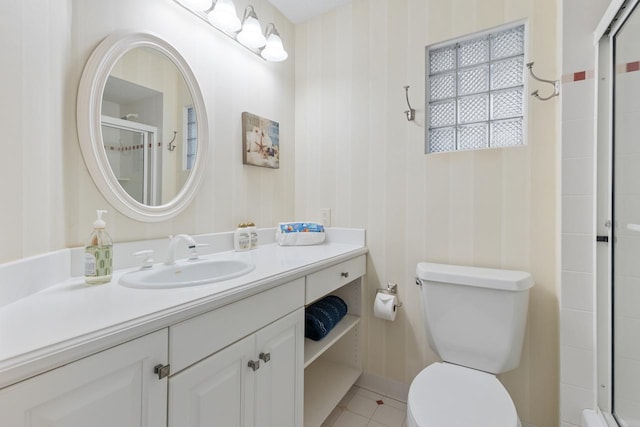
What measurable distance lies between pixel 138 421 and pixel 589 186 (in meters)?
1.67

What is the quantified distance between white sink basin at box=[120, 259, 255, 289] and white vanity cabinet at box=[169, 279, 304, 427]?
157 millimetres

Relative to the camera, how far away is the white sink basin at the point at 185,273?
2.94 ft

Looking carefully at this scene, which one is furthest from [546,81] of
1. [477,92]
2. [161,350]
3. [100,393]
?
[100,393]

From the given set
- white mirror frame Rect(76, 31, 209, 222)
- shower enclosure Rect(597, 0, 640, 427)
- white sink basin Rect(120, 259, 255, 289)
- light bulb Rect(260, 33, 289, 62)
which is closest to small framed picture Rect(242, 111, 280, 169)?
light bulb Rect(260, 33, 289, 62)

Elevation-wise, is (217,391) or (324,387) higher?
(217,391)

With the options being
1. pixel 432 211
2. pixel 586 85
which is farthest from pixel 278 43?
pixel 586 85

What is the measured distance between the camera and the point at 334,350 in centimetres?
184

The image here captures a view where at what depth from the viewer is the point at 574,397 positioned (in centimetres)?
115

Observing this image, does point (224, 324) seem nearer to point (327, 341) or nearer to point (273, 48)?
point (327, 341)

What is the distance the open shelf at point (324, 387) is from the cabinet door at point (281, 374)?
0.22m

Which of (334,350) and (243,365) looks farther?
(334,350)

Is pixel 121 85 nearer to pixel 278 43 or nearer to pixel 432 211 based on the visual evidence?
pixel 278 43

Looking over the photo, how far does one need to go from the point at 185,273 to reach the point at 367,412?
124 cm

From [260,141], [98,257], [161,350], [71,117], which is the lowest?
[161,350]
